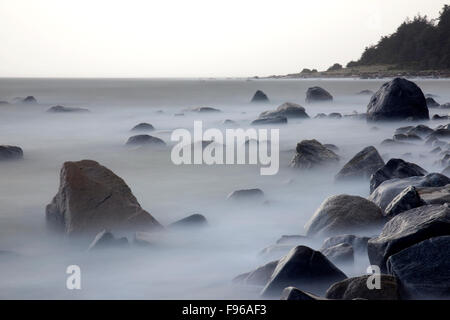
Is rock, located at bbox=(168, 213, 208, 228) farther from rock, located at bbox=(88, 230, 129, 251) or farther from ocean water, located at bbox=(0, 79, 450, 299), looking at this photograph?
rock, located at bbox=(88, 230, 129, 251)

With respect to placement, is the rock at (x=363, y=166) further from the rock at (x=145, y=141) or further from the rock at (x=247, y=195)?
the rock at (x=145, y=141)

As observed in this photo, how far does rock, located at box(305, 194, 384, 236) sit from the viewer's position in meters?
5.42

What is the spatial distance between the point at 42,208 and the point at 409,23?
91.1 meters

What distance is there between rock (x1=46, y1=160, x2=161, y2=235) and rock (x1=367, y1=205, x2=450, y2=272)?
2.50 m

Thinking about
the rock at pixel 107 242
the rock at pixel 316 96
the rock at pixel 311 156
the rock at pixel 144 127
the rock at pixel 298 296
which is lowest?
the rock at pixel 298 296

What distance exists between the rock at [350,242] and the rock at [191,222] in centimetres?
171

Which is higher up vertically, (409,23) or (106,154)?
(409,23)

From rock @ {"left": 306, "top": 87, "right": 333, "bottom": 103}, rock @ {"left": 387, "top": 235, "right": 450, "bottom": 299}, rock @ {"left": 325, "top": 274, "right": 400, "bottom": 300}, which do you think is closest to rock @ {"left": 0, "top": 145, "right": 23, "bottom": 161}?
rock @ {"left": 325, "top": 274, "right": 400, "bottom": 300}

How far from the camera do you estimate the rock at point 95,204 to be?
5734 millimetres

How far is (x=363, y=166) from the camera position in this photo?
8.12 m

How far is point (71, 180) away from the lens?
19.1 feet

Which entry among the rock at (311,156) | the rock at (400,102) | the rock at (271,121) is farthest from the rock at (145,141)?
the rock at (400,102)
